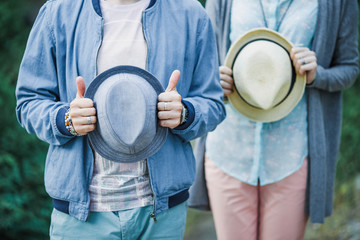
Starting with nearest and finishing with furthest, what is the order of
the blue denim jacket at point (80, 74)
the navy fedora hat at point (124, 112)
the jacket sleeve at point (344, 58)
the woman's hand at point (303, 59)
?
the navy fedora hat at point (124, 112)
the blue denim jacket at point (80, 74)
the woman's hand at point (303, 59)
the jacket sleeve at point (344, 58)

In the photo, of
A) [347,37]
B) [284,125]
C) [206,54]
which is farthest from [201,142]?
[347,37]

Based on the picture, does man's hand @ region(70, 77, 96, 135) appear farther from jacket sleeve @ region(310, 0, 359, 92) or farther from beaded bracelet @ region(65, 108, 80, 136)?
jacket sleeve @ region(310, 0, 359, 92)

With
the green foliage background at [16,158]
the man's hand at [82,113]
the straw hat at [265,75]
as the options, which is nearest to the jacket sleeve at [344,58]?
the straw hat at [265,75]

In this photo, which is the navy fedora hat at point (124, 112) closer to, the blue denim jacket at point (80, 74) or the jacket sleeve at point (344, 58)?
the blue denim jacket at point (80, 74)

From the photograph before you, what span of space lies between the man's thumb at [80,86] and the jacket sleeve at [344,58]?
47.9 inches

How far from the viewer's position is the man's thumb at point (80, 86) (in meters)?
1.63

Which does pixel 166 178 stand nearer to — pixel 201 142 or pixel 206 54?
pixel 206 54

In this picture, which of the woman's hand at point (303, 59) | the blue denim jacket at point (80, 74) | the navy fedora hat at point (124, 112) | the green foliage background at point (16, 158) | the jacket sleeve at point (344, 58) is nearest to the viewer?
the navy fedora hat at point (124, 112)

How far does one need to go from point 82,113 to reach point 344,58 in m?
1.53

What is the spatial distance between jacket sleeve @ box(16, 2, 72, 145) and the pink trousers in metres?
0.99

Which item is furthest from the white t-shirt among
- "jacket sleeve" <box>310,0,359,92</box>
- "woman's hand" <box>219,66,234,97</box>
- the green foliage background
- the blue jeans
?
the green foliage background

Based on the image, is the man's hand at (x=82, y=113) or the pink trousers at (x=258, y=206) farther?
the pink trousers at (x=258, y=206)

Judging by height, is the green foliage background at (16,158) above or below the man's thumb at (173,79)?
below

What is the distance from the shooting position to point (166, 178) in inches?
70.8
